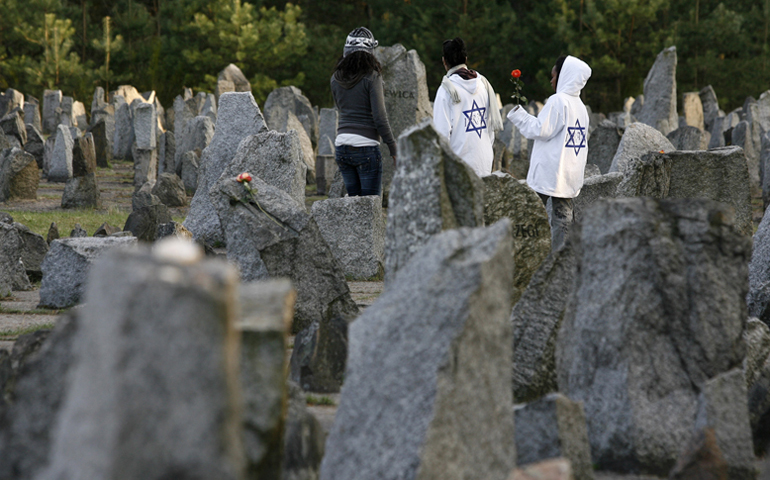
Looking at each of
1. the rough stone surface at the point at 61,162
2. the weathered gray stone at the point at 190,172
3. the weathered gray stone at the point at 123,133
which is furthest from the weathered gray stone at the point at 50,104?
the weathered gray stone at the point at 190,172

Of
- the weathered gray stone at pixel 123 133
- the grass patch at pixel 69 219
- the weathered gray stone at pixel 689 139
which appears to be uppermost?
the weathered gray stone at pixel 123 133

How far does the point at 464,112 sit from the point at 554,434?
3.97m

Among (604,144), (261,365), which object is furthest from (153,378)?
(604,144)

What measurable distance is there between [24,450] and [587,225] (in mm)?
2060

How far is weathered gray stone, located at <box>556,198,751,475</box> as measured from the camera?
3.00m

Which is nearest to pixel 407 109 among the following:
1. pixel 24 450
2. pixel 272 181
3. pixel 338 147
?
pixel 272 181

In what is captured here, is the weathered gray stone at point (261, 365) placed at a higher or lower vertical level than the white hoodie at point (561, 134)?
lower

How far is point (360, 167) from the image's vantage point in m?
6.59

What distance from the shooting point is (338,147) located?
6.51m

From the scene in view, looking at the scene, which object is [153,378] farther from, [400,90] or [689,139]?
[689,139]

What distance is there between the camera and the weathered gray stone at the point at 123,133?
17141 millimetres

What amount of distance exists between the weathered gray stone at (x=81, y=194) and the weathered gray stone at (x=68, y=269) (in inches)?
195

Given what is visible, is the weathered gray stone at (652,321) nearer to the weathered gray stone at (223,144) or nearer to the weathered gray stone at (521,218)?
the weathered gray stone at (521,218)

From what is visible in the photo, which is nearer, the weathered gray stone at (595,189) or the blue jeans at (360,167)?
the blue jeans at (360,167)
